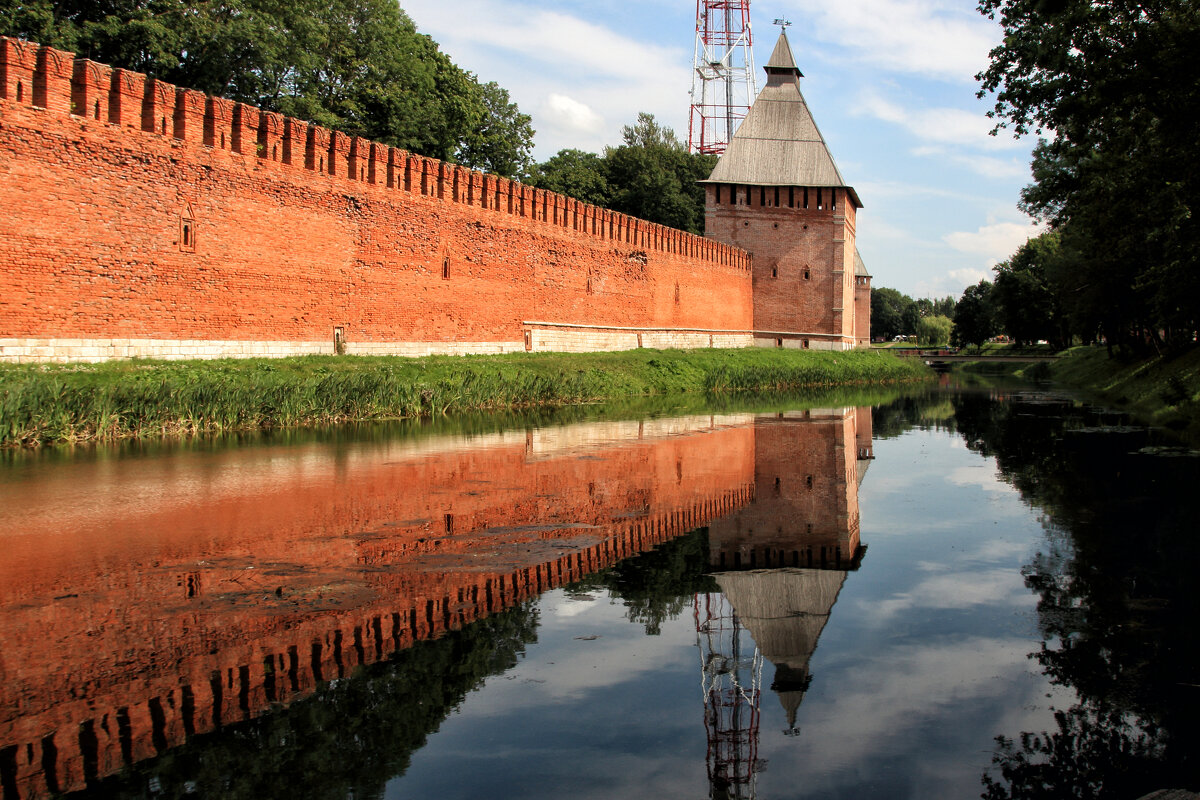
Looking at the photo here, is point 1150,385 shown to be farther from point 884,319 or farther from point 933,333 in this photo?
point 884,319

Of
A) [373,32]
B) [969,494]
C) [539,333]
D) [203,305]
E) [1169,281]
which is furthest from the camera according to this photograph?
[373,32]

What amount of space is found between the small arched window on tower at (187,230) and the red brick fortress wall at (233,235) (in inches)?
1.2

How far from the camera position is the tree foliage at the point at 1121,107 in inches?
395

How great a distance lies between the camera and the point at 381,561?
5.06 meters

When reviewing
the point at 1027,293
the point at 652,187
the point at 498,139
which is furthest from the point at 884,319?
the point at 498,139

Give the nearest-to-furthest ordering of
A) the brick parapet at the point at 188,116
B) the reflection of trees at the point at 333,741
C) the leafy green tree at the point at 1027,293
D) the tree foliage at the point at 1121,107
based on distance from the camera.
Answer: the reflection of trees at the point at 333,741 → the tree foliage at the point at 1121,107 → the brick parapet at the point at 188,116 → the leafy green tree at the point at 1027,293

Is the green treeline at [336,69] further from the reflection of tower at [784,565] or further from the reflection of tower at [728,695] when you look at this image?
the reflection of tower at [728,695]

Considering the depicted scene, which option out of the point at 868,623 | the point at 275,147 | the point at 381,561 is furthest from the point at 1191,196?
the point at 275,147

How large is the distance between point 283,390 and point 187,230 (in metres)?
3.53

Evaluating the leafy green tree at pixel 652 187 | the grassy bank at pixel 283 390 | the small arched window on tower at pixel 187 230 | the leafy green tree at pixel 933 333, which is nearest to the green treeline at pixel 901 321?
the leafy green tree at pixel 933 333

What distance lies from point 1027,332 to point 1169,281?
151 ft

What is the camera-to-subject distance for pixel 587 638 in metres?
3.92

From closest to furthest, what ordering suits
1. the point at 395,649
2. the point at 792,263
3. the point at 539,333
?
the point at 395,649 < the point at 539,333 < the point at 792,263

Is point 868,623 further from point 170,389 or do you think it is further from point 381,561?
point 170,389
